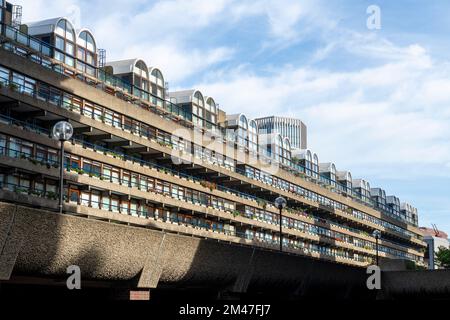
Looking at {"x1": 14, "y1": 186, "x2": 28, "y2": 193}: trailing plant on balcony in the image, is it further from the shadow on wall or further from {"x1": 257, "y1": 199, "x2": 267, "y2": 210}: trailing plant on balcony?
{"x1": 257, "y1": 199, "x2": 267, "y2": 210}: trailing plant on balcony

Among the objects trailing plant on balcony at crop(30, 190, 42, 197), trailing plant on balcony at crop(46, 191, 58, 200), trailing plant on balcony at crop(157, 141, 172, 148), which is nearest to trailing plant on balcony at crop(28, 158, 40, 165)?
trailing plant on balcony at crop(30, 190, 42, 197)

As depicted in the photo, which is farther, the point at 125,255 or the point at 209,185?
the point at 209,185

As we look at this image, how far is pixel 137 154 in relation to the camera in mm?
74812

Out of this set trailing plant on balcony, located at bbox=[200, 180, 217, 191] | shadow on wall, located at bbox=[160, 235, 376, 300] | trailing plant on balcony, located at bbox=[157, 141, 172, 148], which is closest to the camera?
shadow on wall, located at bbox=[160, 235, 376, 300]

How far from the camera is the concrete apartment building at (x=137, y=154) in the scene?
57688 millimetres

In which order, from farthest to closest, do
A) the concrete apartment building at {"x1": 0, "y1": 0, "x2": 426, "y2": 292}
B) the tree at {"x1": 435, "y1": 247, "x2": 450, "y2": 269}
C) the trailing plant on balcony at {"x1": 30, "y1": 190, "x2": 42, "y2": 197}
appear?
the tree at {"x1": 435, "y1": 247, "x2": 450, "y2": 269} → the concrete apartment building at {"x1": 0, "y1": 0, "x2": 426, "y2": 292} → the trailing plant on balcony at {"x1": 30, "y1": 190, "x2": 42, "y2": 197}

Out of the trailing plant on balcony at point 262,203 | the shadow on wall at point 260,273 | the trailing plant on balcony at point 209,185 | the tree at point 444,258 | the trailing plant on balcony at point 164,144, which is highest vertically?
the trailing plant on balcony at point 164,144

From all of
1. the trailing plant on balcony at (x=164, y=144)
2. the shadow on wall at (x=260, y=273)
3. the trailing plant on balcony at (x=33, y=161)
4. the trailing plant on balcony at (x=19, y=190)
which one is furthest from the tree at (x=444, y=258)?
the trailing plant on balcony at (x=19, y=190)

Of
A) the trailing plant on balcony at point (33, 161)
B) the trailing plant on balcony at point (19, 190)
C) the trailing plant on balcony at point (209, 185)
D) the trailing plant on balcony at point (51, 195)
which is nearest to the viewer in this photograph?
the trailing plant on balcony at point (19, 190)

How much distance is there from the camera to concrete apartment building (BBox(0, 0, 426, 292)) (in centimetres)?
5769

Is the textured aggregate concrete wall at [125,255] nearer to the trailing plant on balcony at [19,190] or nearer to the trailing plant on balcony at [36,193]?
the trailing plant on balcony at [19,190]

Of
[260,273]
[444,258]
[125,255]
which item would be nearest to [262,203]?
[444,258]

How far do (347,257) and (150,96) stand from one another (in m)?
62.1

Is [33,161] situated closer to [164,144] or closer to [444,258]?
[164,144]
